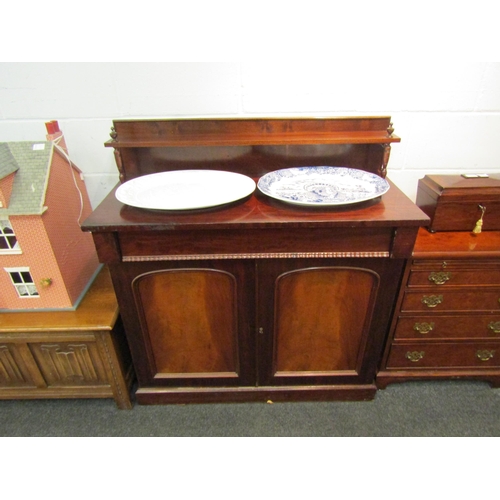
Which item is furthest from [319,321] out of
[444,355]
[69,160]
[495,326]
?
[69,160]

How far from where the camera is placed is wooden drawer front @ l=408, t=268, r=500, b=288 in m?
1.11

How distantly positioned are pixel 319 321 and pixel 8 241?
1.09 m

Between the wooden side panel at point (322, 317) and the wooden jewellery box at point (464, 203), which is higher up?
the wooden jewellery box at point (464, 203)

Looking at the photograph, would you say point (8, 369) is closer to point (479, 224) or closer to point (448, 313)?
point (448, 313)

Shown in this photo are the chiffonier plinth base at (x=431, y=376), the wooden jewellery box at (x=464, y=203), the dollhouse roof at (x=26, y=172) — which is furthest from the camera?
the chiffonier plinth base at (x=431, y=376)

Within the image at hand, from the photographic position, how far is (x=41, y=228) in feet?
3.48

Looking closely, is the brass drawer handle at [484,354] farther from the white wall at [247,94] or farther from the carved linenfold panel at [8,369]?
the carved linenfold panel at [8,369]

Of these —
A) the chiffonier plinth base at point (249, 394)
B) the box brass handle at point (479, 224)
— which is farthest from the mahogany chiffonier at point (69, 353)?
the box brass handle at point (479, 224)

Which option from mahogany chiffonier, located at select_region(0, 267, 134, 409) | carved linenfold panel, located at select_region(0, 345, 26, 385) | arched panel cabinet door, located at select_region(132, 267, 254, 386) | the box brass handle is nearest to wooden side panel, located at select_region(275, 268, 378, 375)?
arched panel cabinet door, located at select_region(132, 267, 254, 386)

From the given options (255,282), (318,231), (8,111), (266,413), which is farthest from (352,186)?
(8,111)

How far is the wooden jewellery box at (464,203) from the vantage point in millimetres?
1139

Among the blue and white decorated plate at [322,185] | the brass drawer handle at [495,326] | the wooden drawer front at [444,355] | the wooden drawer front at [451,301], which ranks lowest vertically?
the wooden drawer front at [444,355]

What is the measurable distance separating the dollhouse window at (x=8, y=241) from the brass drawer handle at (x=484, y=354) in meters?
1.76

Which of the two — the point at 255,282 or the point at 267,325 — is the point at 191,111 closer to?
the point at 255,282
